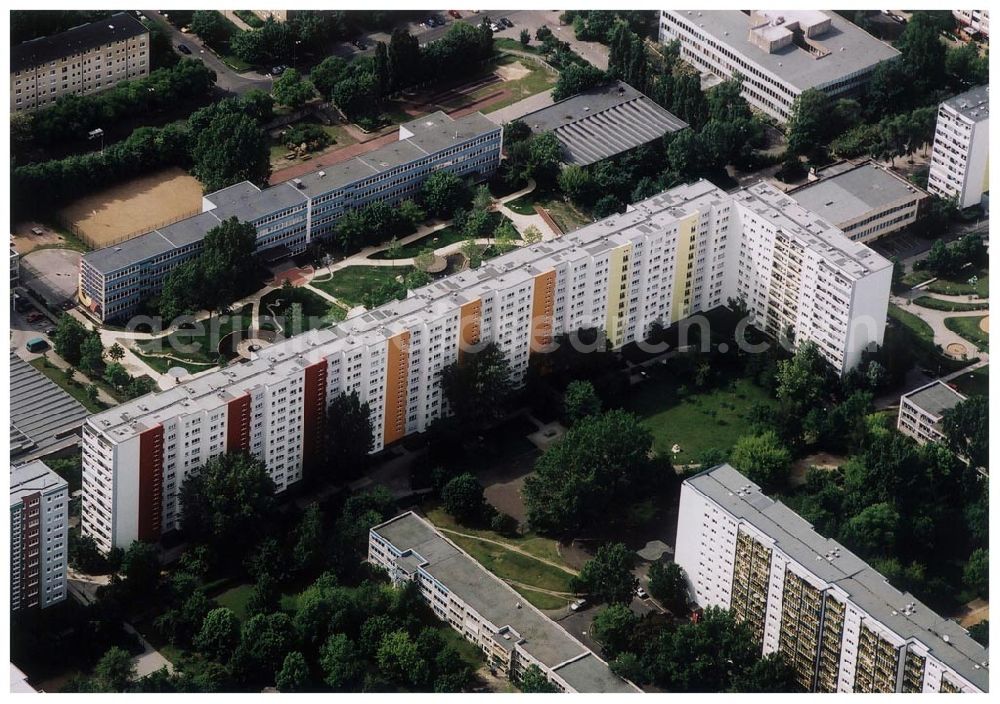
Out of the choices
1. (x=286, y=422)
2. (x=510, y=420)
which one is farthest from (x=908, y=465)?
(x=286, y=422)

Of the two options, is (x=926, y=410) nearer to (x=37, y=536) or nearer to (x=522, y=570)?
(x=522, y=570)

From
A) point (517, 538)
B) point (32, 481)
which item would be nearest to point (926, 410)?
point (517, 538)

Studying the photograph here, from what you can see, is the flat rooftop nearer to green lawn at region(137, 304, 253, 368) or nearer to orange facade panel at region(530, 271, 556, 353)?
orange facade panel at region(530, 271, 556, 353)

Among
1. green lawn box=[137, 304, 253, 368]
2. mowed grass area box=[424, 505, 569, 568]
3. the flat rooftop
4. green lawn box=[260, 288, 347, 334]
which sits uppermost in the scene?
the flat rooftop

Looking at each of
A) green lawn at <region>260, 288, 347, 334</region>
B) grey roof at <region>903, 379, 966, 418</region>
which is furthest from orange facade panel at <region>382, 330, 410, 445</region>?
grey roof at <region>903, 379, 966, 418</region>

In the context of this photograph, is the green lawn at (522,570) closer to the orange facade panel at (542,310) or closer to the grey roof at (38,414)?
the orange facade panel at (542,310)
